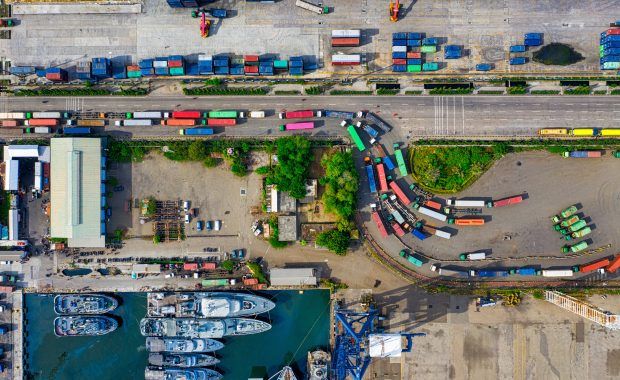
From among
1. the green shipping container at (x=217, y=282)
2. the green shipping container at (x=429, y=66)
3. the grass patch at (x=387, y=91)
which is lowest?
the green shipping container at (x=217, y=282)

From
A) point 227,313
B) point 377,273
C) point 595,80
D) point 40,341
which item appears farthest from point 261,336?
point 595,80

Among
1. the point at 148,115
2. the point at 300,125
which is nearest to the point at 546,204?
the point at 300,125

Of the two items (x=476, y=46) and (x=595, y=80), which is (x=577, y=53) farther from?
(x=476, y=46)

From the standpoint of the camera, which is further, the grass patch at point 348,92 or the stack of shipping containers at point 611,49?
the grass patch at point 348,92

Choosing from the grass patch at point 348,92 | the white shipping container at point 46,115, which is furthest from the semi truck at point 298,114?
the white shipping container at point 46,115

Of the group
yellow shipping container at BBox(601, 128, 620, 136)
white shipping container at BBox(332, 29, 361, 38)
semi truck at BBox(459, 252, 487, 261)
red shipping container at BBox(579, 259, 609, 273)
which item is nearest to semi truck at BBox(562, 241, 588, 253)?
red shipping container at BBox(579, 259, 609, 273)

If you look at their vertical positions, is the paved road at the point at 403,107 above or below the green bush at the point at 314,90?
below

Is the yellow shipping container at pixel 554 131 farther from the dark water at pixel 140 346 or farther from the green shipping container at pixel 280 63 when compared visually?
the dark water at pixel 140 346
